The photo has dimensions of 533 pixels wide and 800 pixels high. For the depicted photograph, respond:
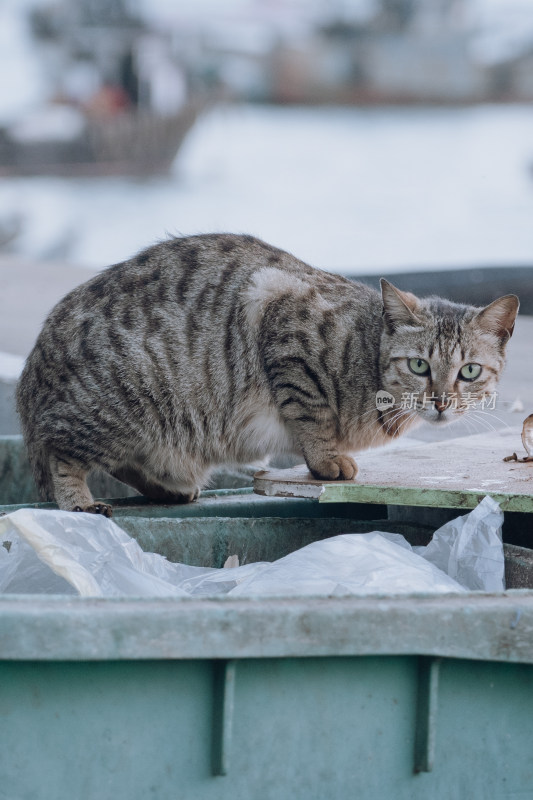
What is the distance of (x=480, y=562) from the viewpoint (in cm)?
191

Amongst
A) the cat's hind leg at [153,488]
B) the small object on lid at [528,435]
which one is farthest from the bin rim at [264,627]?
the cat's hind leg at [153,488]

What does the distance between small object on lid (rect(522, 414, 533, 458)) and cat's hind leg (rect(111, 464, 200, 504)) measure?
866 millimetres

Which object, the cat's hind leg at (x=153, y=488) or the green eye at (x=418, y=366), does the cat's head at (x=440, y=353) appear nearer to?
the green eye at (x=418, y=366)

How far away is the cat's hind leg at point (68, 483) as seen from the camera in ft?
8.44

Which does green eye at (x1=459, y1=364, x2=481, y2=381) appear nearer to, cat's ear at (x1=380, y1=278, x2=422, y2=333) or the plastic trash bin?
cat's ear at (x1=380, y1=278, x2=422, y2=333)

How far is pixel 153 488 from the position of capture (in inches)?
107

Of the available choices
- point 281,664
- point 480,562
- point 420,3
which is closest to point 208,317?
point 480,562

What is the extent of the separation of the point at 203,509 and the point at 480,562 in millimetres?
867

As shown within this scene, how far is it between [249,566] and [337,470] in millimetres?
471

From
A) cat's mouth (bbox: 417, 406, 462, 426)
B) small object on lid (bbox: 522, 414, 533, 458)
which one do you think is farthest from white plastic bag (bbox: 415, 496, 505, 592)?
cat's mouth (bbox: 417, 406, 462, 426)

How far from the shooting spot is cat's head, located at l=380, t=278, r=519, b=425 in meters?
2.46

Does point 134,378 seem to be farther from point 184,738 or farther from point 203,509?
point 184,738

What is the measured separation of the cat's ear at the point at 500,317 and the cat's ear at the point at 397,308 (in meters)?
0.16

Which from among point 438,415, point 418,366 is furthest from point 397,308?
point 438,415
